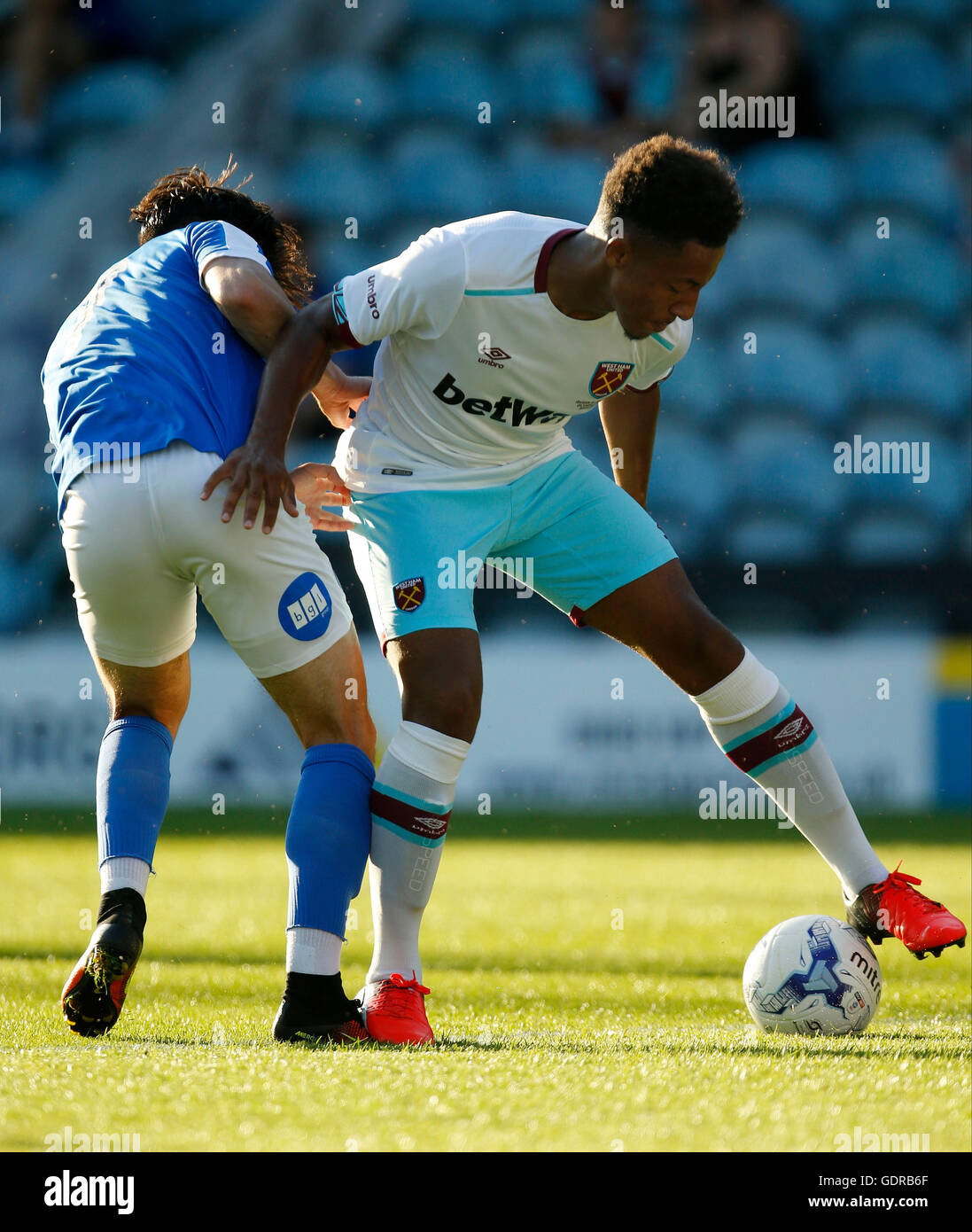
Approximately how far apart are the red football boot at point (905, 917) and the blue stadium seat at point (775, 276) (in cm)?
949

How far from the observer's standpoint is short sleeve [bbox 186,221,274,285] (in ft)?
9.83

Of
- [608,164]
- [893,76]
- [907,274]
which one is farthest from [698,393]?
[893,76]

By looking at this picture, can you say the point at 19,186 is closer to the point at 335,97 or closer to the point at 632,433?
the point at 335,97

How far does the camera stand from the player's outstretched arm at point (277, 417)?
2787 mm

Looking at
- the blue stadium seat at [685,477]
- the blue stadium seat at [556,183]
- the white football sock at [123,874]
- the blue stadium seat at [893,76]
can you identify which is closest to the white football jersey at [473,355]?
the white football sock at [123,874]

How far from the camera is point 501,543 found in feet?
10.8

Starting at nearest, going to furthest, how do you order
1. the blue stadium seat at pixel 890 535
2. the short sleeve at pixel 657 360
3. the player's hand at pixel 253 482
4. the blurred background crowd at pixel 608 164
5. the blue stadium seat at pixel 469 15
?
the player's hand at pixel 253 482, the short sleeve at pixel 657 360, the blue stadium seat at pixel 890 535, the blurred background crowd at pixel 608 164, the blue stadium seat at pixel 469 15

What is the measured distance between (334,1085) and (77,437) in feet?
4.46

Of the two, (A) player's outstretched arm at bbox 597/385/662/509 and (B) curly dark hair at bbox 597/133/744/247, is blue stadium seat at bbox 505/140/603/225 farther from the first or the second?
(B) curly dark hair at bbox 597/133/744/247

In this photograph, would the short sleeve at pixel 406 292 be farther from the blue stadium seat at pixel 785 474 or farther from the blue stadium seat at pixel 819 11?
the blue stadium seat at pixel 819 11

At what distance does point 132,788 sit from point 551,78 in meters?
10.9

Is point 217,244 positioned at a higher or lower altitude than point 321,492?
higher

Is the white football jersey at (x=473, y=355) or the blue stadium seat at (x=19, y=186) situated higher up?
the blue stadium seat at (x=19, y=186)

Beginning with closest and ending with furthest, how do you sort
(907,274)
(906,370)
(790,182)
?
(906,370) → (907,274) → (790,182)
